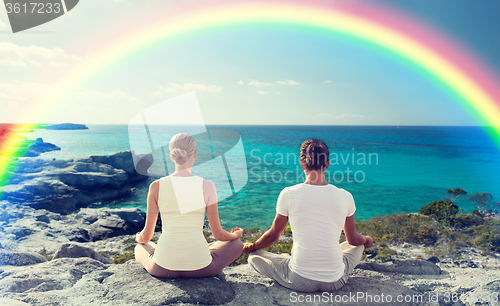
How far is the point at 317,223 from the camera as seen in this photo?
2.85 m

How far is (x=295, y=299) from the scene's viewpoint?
9.70ft

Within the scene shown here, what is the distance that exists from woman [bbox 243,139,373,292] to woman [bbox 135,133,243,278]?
921mm

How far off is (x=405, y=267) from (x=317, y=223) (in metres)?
2.25

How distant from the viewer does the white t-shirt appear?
2.84m

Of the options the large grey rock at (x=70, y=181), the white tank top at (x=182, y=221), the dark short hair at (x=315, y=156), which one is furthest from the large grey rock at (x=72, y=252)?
the large grey rock at (x=70, y=181)

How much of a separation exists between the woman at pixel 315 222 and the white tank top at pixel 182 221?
96 cm

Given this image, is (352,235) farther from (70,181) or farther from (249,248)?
(70,181)

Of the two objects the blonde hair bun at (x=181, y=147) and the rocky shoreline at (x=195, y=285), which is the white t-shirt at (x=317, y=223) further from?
the blonde hair bun at (x=181, y=147)

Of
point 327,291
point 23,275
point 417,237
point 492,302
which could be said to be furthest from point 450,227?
point 23,275

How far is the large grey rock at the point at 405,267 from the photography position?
3.93m

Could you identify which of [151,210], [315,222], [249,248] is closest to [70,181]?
[151,210]

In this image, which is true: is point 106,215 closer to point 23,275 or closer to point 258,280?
point 23,275

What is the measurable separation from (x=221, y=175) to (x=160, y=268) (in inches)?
1062

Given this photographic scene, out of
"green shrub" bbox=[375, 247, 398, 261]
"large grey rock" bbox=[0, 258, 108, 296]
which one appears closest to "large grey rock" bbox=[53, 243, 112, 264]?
"large grey rock" bbox=[0, 258, 108, 296]
